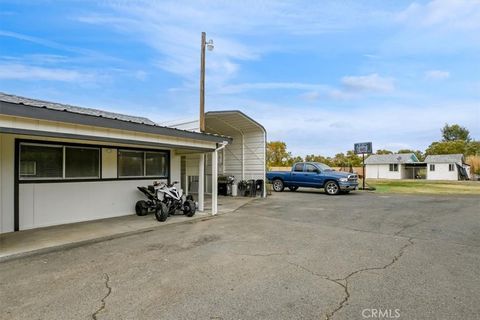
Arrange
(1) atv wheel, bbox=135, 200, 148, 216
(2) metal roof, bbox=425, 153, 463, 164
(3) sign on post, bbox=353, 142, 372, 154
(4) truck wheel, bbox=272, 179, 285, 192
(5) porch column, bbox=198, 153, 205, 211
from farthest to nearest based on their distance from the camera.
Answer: (2) metal roof, bbox=425, 153, 463, 164, (3) sign on post, bbox=353, 142, 372, 154, (4) truck wheel, bbox=272, 179, 285, 192, (5) porch column, bbox=198, 153, 205, 211, (1) atv wheel, bbox=135, 200, 148, 216

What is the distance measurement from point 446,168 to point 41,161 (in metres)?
45.1

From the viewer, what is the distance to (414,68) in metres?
14.2

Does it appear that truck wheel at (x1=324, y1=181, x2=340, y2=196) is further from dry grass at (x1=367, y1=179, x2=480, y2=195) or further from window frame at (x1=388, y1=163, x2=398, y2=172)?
window frame at (x1=388, y1=163, x2=398, y2=172)

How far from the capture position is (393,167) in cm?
4034

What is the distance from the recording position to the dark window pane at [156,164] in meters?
9.70

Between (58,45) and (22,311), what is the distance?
1224cm

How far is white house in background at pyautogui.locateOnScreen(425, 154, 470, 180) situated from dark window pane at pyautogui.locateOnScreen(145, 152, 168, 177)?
4080 cm

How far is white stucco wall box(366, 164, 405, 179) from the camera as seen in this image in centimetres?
3984

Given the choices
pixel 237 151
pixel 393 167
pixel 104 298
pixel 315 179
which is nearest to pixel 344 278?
pixel 104 298

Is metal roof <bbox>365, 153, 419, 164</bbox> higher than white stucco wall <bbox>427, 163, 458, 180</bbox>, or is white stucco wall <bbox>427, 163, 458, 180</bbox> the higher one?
metal roof <bbox>365, 153, 419, 164</bbox>

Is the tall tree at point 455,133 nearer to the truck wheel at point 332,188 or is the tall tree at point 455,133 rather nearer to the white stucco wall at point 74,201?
the truck wheel at point 332,188

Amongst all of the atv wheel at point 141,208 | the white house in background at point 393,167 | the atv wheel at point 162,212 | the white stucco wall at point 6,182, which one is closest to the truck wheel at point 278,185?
A: the atv wheel at point 141,208

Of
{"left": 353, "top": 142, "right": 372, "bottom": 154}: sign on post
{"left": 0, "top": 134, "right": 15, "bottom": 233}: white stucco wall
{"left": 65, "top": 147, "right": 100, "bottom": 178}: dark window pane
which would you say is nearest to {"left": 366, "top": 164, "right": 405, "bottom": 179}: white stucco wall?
{"left": 353, "top": 142, "right": 372, "bottom": 154}: sign on post

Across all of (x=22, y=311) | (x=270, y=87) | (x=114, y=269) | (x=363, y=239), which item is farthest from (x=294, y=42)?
(x=22, y=311)
